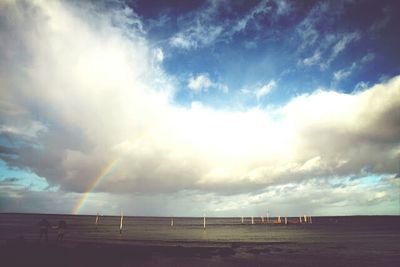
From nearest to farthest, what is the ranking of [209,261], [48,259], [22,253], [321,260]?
1. [48,259]
2. [22,253]
3. [209,261]
4. [321,260]

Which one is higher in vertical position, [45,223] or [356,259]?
[45,223]

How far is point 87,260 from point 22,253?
→ 7.36 meters

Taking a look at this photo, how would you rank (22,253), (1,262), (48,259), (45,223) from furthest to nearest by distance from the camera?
(45,223)
(22,253)
(48,259)
(1,262)

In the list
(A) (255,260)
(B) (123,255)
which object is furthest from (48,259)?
(A) (255,260)

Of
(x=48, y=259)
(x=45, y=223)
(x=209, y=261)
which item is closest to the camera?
(x=48, y=259)

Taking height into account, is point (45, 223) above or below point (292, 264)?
above

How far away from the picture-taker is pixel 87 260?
1120 inches

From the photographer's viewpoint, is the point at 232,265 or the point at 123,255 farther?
the point at 123,255

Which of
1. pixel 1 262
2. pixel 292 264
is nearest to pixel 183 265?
pixel 292 264

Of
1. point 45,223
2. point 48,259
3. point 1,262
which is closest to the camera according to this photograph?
point 1,262

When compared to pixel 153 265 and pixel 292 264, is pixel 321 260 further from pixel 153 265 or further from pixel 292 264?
pixel 153 265

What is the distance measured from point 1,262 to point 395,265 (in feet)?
129

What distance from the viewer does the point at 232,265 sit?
3028 centimetres

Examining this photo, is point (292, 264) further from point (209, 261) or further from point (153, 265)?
point (153, 265)
